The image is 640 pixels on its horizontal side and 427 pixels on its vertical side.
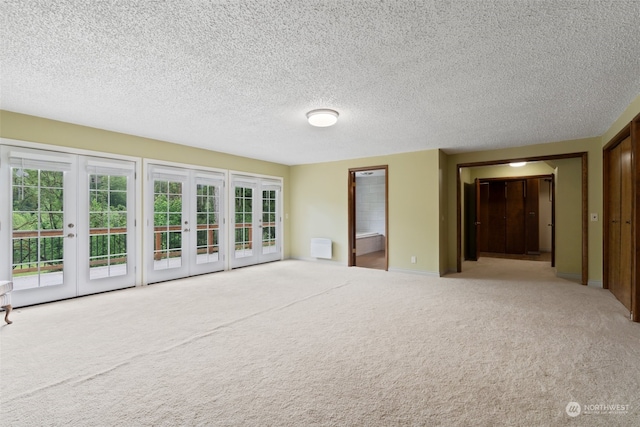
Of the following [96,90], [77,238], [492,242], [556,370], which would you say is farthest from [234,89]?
[492,242]

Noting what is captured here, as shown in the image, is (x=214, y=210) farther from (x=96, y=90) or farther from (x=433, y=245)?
(x=433, y=245)

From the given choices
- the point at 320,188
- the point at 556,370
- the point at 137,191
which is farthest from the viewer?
the point at 320,188

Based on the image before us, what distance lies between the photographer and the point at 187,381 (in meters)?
2.02

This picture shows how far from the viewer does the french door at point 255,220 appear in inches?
243

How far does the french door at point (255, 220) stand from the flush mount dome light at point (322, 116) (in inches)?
122

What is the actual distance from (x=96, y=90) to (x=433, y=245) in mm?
5281

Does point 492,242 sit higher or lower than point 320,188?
lower

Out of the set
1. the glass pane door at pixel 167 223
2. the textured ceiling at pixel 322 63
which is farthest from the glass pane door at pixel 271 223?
the textured ceiling at pixel 322 63

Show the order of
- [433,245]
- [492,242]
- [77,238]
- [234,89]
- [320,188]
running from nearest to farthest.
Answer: [234,89]
[77,238]
[433,245]
[320,188]
[492,242]

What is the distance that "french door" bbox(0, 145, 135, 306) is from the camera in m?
3.54

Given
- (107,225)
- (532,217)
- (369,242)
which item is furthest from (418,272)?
(107,225)

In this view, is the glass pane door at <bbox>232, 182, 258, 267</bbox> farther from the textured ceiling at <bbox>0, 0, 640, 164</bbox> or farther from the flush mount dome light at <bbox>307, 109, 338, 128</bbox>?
the flush mount dome light at <bbox>307, 109, 338, 128</bbox>

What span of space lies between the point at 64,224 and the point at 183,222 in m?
1.62

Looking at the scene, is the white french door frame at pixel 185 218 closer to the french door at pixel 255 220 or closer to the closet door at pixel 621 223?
the french door at pixel 255 220
